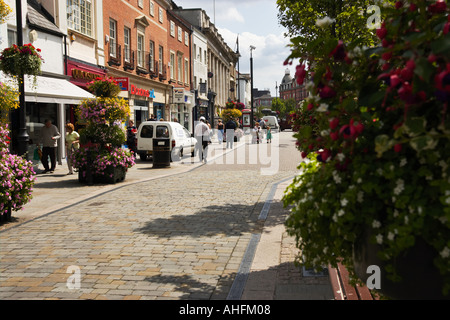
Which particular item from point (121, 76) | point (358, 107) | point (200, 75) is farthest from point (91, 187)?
point (200, 75)

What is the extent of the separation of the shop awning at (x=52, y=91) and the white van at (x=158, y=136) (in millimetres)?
2677

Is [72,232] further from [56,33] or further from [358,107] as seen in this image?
[56,33]

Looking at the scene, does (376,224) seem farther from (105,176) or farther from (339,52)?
(105,176)

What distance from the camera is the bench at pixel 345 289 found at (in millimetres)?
3670

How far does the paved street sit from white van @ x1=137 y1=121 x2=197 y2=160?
776cm

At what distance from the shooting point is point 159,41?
3145 centimetres

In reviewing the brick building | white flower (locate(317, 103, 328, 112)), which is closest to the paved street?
white flower (locate(317, 103, 328, 112))

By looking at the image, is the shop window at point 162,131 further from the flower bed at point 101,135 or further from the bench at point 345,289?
the bench at point 345,289

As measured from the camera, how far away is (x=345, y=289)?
3.93m

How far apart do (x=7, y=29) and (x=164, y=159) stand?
6529 mm

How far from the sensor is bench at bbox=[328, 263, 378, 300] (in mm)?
3670

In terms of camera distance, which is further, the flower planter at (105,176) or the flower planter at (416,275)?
the flower planter at (105,176)

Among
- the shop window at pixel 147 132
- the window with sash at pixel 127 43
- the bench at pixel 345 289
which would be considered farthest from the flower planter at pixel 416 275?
the window with sash at pixel 127 43
